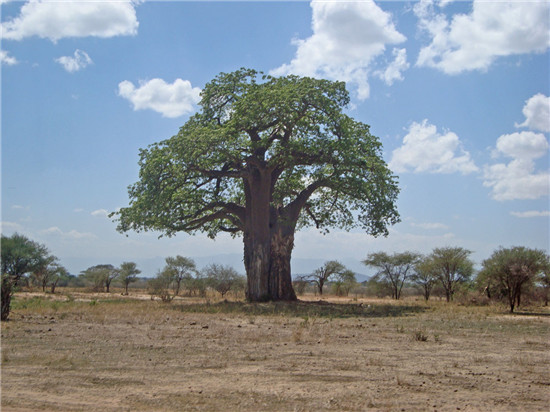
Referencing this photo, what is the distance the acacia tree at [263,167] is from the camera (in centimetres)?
1798

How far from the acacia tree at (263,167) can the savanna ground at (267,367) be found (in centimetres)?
778

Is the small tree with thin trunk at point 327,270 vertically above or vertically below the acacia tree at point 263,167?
below

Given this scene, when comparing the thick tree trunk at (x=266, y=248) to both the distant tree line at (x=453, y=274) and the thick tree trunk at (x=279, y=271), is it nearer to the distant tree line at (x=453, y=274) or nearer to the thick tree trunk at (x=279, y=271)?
the thick tree trunk at (x=279, y=271)

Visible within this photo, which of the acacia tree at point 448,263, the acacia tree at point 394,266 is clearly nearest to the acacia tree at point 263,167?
the acacia tree at point 448,263

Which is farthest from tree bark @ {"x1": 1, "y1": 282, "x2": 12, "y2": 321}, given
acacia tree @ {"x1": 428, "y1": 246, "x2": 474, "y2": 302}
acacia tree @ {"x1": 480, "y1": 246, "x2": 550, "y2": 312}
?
acacia tree @ {"x1": 428, "y1": 246, "x2": 474, "y2": 302}

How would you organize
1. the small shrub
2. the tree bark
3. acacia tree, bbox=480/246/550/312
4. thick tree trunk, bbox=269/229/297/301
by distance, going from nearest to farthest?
the small shrub < the tree bark < acacia tree, bbox=480/246/550/312 < thick tree trunk, bbox=269/229/297/301

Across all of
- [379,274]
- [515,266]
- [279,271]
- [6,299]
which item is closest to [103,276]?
[379,274]

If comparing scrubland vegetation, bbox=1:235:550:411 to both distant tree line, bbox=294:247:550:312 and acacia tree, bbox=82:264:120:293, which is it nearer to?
distant tree line, bbox=294:247:550:312

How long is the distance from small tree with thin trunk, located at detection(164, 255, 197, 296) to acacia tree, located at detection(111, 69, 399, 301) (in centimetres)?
2105

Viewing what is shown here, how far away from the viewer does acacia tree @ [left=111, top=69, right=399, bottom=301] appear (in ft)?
59.0

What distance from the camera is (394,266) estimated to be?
3841 cm

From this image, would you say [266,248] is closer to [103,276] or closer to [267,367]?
[267,367]

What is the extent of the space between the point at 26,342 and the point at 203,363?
3.84 metres

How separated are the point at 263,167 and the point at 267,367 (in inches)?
540
